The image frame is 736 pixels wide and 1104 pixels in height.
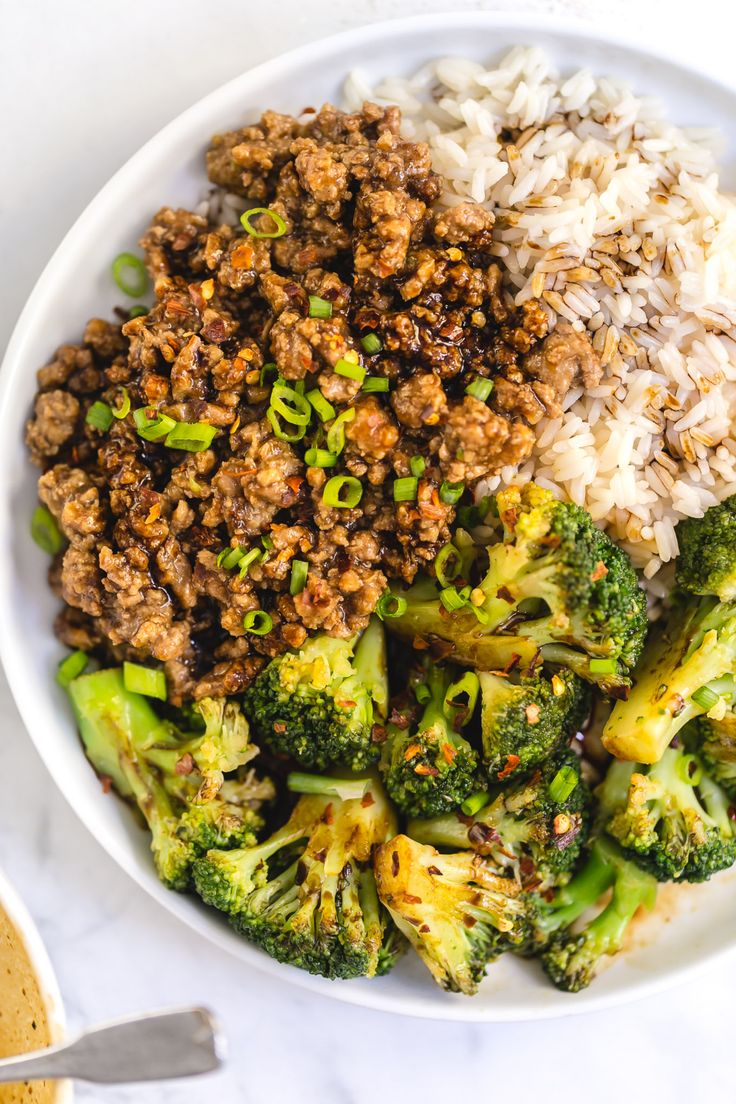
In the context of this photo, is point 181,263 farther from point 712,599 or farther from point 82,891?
point 82,891

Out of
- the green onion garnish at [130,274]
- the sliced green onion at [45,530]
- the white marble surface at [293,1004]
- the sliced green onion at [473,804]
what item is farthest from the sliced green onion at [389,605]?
the white marble surface at [293,1004]

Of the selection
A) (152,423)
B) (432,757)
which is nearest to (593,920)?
(432,757)

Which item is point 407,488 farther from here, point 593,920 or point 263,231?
point 593,920

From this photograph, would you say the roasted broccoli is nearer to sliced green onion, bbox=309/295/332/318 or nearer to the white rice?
the white rice

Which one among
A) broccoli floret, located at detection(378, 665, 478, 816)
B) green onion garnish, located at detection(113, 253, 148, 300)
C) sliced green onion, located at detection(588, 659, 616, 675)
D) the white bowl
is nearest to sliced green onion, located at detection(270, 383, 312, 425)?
green onion garnish, located at detection(113, 253, 148, 300)

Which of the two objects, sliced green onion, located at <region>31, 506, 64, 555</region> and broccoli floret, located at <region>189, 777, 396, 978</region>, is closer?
broccoli floret, located at <region>189, 777, 396, 978</region>
